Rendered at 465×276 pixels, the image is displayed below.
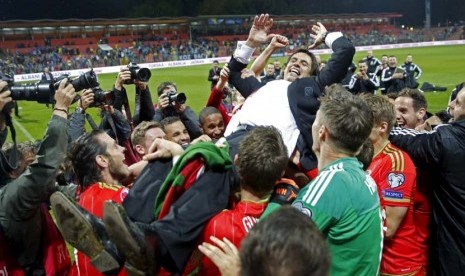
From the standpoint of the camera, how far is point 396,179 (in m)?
3.36

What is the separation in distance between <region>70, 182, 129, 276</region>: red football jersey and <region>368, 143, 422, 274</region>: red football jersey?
1628 millimetres

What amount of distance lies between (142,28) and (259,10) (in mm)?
24948

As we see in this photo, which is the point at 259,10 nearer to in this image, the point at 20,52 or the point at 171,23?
the point at 171,23

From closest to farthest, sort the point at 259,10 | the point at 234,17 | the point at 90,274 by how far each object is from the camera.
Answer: the point at 90,274
the point at 234,17
the point at 259,10

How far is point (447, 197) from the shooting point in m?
3.50

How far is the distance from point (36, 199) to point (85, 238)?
716 millimetres

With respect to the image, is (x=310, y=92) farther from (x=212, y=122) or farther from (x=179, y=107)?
(x=179, y=107)

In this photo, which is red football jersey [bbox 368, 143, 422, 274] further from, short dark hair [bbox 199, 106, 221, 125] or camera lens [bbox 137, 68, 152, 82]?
camera lens [bbox 137, 68, 152, 82]

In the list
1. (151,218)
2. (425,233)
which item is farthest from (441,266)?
(151,218)

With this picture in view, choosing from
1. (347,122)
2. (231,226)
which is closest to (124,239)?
(231,226)

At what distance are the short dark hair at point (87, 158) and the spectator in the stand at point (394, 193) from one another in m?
1.74

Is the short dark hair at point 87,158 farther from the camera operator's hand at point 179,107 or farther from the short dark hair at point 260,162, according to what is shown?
the camera operator's hand at point 179,107

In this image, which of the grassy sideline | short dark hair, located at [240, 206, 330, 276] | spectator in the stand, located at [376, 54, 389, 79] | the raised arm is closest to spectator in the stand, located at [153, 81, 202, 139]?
the raised arm

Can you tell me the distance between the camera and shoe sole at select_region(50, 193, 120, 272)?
7.13 feet
